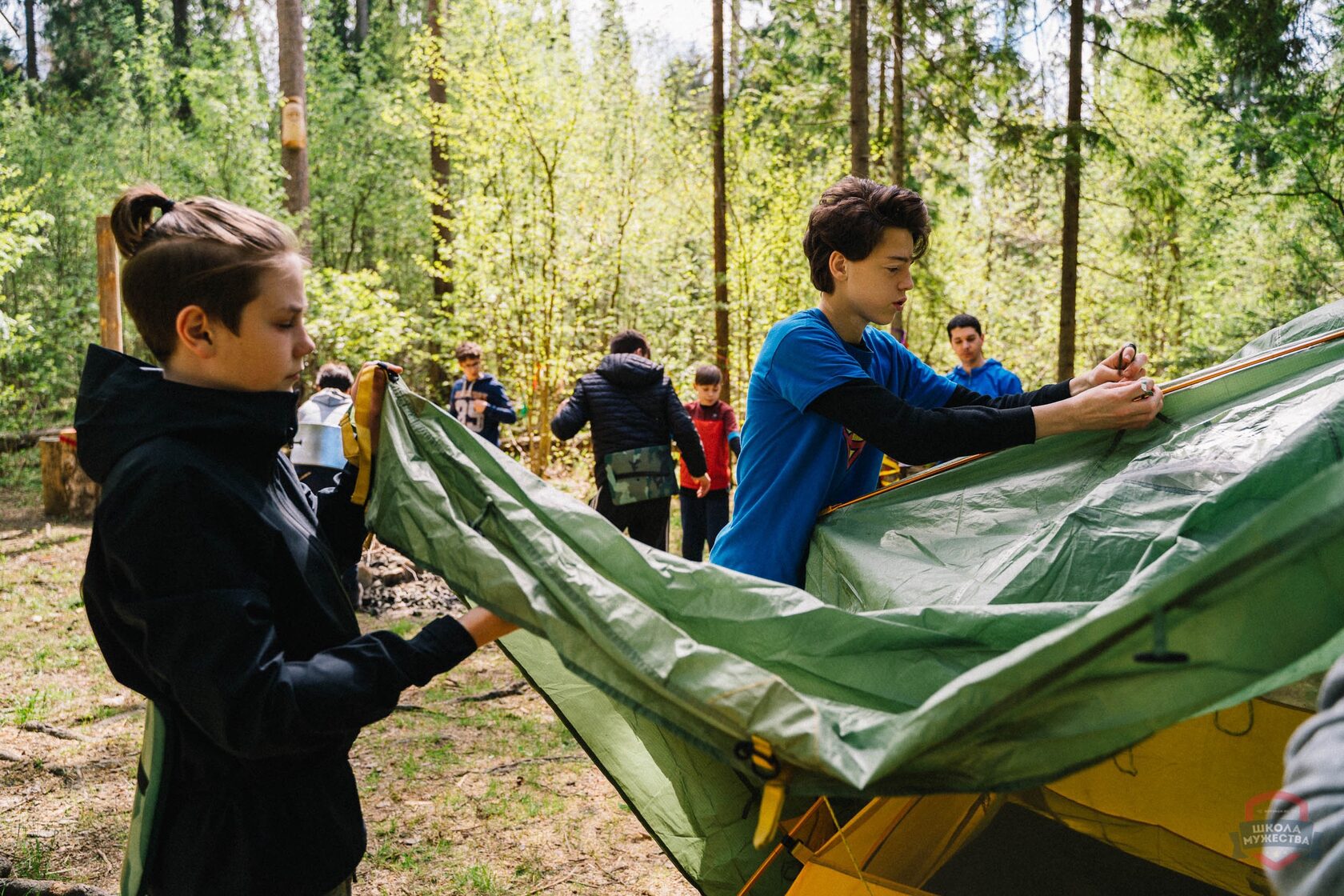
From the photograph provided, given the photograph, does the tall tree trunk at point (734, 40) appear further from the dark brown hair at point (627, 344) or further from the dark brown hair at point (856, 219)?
the dark brown hair at point (856, 219)

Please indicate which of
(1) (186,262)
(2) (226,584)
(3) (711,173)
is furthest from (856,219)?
(3) (711,173)

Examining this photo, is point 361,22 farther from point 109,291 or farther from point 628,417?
point 628,417

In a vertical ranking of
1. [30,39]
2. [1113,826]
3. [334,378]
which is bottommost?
[1113,826]

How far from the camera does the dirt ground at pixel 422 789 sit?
3.03 m

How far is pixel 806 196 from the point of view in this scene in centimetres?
1166

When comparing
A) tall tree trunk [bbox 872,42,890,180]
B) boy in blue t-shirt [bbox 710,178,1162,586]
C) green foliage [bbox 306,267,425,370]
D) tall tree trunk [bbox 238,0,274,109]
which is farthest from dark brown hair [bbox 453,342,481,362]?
tall tree trunk [bbox 238,0,274,109]

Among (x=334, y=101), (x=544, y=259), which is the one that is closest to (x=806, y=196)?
(x=544, y=259)

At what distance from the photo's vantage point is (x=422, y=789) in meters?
3.71

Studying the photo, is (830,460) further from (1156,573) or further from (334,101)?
(334,101)

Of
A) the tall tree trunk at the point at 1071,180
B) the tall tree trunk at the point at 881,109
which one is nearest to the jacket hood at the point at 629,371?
the tall tree trunk at the point at 1071,180

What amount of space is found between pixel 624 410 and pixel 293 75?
7.33 meters

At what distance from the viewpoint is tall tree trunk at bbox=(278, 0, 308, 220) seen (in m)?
10.7

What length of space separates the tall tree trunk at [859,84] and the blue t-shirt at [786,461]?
475 cm

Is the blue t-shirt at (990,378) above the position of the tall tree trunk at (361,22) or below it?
below
